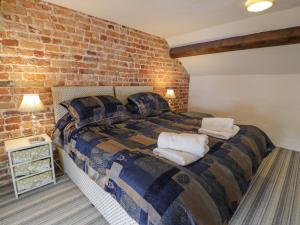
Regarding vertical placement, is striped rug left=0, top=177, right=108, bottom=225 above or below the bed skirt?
below

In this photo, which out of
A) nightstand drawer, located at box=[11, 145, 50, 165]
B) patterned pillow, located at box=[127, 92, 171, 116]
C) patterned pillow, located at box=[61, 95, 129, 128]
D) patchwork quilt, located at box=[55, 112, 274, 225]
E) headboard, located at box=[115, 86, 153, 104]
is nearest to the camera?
patchwork quilt, located at box=[55, 112, 274, 225]

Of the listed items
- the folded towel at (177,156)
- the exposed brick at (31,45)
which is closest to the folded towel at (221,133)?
the folded towel at (177,156)

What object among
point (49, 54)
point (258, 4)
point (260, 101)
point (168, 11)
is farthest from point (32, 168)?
point (260, 101)

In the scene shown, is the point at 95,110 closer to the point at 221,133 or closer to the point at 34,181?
the point at 34,181

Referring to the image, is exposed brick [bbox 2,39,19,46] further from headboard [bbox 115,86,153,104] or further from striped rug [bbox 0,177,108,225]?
striped rug [bbox 0,177,108,225]

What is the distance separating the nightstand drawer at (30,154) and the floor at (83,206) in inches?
15.9

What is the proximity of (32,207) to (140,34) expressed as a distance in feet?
9.49

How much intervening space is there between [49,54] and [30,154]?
1196mm

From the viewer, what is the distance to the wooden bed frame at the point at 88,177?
1269 millimetres

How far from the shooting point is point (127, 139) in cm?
157

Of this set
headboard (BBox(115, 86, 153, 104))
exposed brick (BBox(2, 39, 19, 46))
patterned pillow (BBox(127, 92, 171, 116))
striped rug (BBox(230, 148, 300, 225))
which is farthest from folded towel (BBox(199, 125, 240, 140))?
exposed brick (BBox(2, 39, 19, 46))

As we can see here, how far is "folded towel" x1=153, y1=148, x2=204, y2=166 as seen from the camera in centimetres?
112

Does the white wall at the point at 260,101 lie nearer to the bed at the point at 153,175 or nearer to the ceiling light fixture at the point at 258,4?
the bed at the point at 153,175

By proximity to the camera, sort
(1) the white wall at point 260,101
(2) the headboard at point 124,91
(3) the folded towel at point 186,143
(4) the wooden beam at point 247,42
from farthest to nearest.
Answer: (1) the white wall at point 260,101 < (2) the headboard at point 124,91 < (4) the wooden beam at point 247,42 < (3) the folded towel at point 186,143
